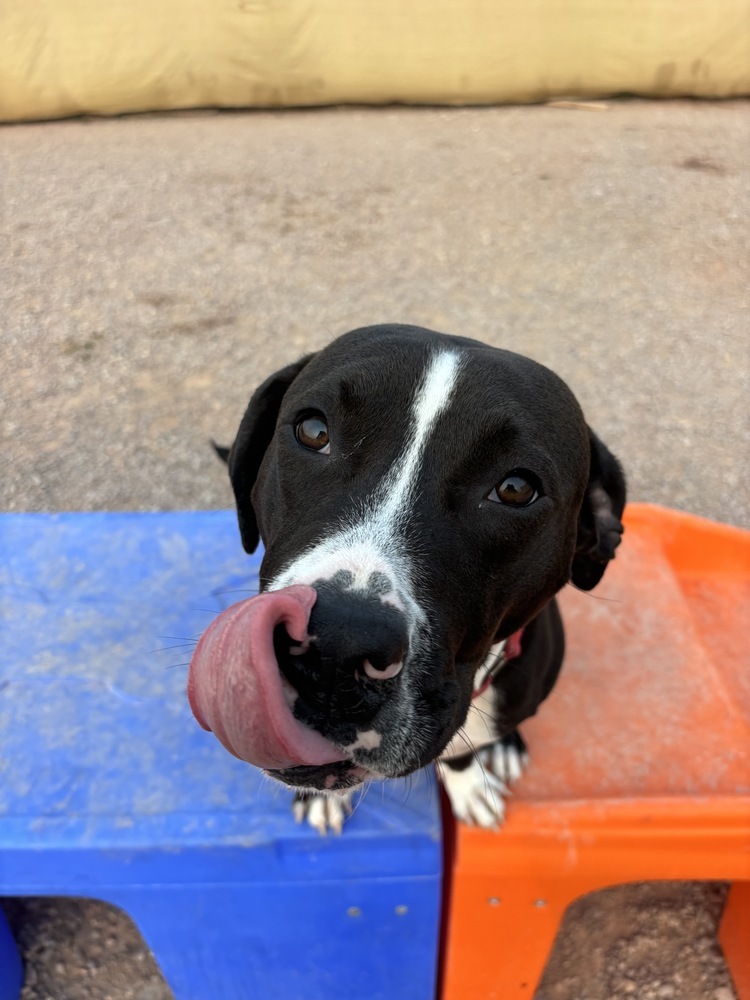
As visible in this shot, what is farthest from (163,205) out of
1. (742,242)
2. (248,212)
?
(742,242)

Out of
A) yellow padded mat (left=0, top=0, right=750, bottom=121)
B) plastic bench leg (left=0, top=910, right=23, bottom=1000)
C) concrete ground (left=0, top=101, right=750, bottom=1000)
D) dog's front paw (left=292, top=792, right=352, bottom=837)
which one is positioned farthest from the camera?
yellow padded mat (left=0, top=0, right=750, bottom=121)

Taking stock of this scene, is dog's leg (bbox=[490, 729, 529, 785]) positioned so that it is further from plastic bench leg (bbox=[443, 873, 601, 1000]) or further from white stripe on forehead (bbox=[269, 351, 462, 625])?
white stripe on forehead (bbox=[269, 351, 462, 625])

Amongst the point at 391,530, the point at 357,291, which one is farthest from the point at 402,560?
the point at 357,291

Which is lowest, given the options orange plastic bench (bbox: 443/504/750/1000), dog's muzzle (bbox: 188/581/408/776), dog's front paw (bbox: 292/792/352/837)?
orange plastic bench (bbox: 443/504/750/1000)

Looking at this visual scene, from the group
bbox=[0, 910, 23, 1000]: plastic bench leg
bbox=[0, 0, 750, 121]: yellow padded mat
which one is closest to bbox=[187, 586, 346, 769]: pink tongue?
bbox=[0, 910, 23, 1000]: plastic bench leg

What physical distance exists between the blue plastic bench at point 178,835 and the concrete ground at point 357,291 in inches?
24.9

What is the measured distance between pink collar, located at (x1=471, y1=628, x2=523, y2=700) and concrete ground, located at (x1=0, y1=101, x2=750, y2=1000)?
4.19 feet

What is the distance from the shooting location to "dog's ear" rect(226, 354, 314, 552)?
7.11 feet

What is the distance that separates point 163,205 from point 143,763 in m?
6.37

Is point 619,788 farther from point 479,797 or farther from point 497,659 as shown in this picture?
point 497,659

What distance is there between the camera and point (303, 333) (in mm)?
5266

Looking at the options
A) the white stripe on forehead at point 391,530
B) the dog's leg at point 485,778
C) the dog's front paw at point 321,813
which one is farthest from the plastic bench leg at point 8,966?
the white stripe on forehead at point 391,530

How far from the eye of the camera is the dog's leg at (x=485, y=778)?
203cm

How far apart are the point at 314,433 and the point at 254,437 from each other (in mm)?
476
